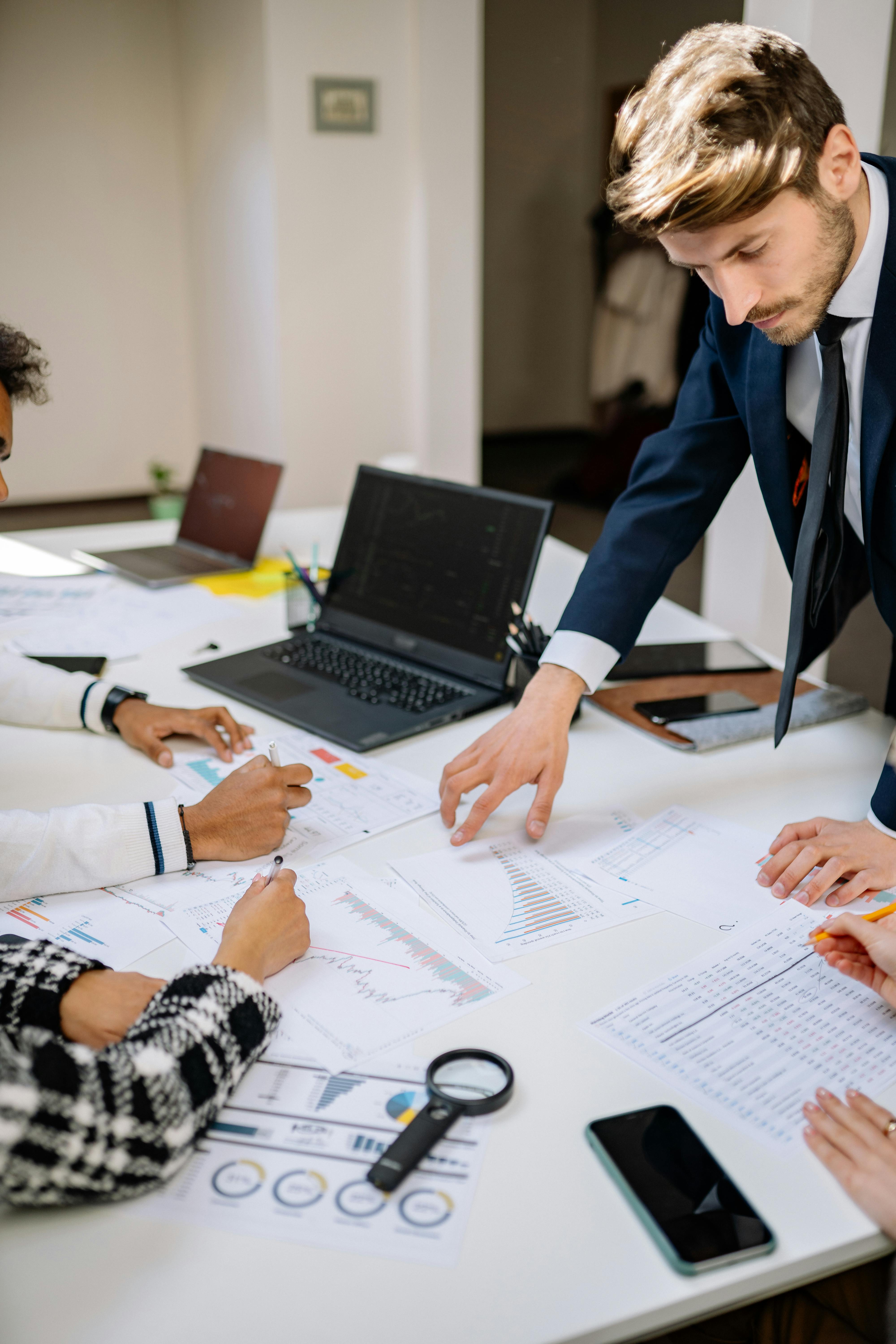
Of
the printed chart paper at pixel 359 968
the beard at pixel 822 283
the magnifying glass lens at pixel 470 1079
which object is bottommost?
the magnifying glass lens at pixel 470 1079

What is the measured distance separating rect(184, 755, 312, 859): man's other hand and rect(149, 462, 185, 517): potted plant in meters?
3.84

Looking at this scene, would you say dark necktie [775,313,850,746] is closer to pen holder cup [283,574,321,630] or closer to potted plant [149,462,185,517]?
pen holder cup [283,574,321,630]

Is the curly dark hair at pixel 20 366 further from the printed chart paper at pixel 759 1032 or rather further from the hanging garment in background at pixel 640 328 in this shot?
the hanging garment in background at pixel 640 328

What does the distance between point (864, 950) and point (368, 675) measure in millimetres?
911

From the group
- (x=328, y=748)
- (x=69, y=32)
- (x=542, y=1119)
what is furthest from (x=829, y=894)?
(x=69, y=32)

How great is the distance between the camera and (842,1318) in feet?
2.87

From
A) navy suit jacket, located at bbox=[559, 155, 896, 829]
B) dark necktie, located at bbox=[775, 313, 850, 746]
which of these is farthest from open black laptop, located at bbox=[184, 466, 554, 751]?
dark necktie, located at bbox=[775, 313, 850, 746]

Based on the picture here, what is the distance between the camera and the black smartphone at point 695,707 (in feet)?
4.95

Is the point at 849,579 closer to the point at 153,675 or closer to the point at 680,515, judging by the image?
the point at 680,515

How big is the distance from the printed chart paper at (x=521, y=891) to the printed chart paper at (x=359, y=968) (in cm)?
3

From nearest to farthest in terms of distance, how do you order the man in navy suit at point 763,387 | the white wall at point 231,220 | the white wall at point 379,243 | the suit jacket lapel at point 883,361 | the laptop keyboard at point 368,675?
the man in navy suit at point 763,387 → the suit jacket lapel at point 883,361 → the laptop keyboard at point 368,675 → the white wall at point 379,243 → the white wall at point 231,220

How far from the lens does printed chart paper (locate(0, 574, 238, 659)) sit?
1855mm

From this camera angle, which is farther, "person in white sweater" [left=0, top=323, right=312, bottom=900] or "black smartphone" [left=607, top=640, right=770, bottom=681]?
"black smartphone" [left=607, top=640, right=770, bottom=681]

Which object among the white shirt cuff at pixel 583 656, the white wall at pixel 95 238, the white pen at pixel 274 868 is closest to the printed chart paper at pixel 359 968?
the white pen at pixel 274 868
